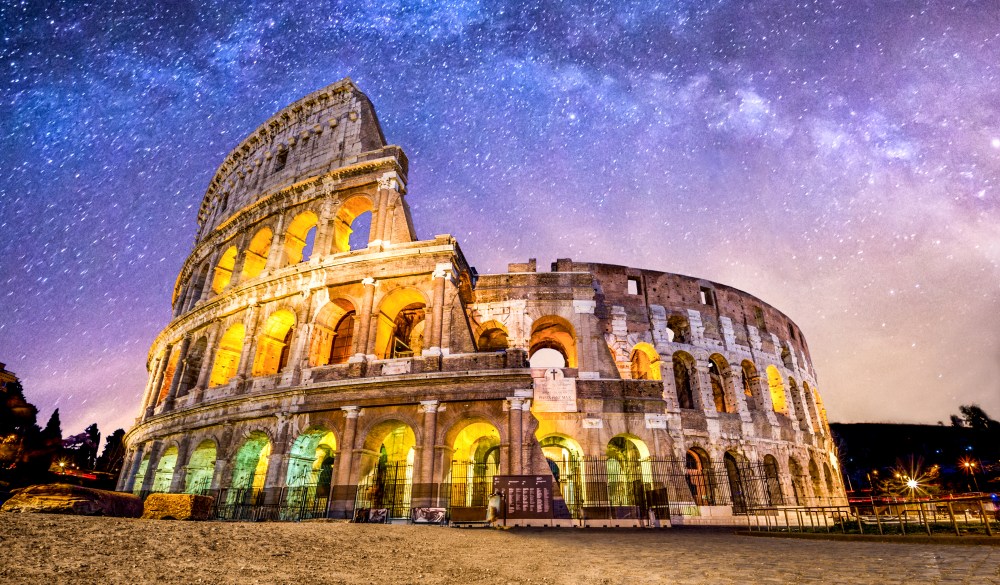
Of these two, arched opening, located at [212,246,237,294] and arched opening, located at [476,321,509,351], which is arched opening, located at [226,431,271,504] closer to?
arched opening, located at [476,321,509,351]

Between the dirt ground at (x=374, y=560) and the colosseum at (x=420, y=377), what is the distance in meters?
5.67

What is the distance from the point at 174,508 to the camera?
Answer: 7789 mm

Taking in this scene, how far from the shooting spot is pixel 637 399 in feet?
54.5

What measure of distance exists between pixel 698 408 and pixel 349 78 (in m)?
21.8

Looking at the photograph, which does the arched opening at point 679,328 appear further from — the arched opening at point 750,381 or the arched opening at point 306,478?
the arched opening at point 306,478

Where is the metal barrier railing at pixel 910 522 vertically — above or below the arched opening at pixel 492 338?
below

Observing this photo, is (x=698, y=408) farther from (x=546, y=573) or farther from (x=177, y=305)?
(x=177, y=305)

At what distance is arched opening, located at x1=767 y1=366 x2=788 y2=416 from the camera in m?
22.6

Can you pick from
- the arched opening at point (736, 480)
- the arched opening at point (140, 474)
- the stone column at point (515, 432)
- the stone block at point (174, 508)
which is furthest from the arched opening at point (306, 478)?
the arched opening at point (736, 480)

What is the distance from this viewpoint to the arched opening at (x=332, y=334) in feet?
54.3

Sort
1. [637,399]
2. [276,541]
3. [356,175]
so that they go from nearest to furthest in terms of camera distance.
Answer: [276,541] < [637,399] < [356,175]

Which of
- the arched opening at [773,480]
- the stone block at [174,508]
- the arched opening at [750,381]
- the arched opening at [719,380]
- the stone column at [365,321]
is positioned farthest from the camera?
the arched opening at [750,381]

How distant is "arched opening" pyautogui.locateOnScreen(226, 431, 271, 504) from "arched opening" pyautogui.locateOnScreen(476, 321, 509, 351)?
8606 millimetres

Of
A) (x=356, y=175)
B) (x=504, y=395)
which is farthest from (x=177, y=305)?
(x=504, y=395)
